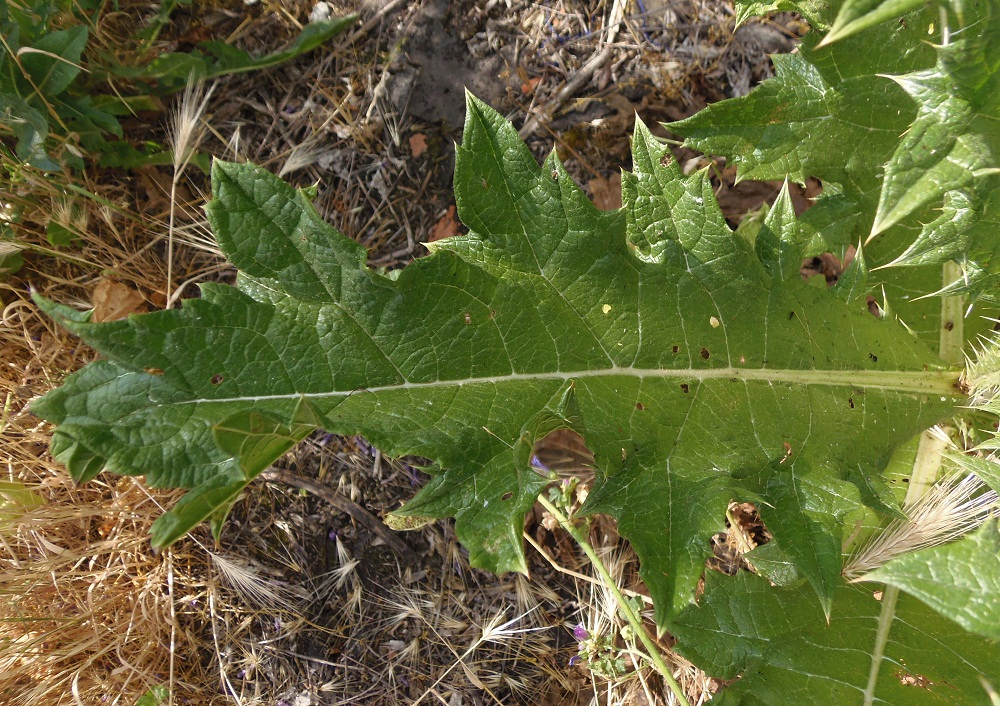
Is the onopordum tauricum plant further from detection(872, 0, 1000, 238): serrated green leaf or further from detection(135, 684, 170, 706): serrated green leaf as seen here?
detection(135, 684, 170, 706): serrated green leaf

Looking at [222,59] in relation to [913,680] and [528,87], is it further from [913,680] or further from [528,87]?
[913,680]

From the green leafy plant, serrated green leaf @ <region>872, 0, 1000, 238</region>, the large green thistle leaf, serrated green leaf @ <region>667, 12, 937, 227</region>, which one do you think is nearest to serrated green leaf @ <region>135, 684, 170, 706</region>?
the large green thistle leaf

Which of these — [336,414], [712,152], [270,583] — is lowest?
[270,583]

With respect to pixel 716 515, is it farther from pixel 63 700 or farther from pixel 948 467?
pixel 63 700

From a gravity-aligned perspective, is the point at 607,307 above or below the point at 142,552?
above

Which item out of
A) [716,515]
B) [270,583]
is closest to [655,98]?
[716,515]

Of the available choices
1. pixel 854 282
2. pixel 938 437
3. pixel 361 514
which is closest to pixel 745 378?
Answer: pixel 854 282
